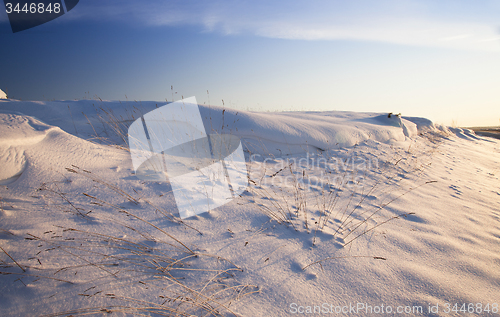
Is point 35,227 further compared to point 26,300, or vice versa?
point 35,227

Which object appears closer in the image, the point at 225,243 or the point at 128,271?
the point at 128,271

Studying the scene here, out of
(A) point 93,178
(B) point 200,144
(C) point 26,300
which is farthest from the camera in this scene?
(B) point 200,144

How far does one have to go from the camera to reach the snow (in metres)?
1.04

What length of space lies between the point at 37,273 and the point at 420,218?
3074 mm

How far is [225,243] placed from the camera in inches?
57.4

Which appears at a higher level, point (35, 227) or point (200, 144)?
point (200, 144)

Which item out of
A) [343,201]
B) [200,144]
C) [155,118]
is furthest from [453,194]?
[155,118]

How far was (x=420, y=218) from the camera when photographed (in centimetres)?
207

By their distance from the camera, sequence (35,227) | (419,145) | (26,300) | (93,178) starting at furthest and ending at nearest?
(419,145), (93,178), (35,227), (26,300)

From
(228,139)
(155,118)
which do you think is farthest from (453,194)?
(155,118)

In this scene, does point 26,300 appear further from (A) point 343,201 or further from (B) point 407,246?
(A) point 343,201

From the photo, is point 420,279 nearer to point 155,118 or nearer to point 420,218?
point 420,218

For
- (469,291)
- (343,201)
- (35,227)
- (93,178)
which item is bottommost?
(469,291)

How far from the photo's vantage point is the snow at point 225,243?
1041 mm
